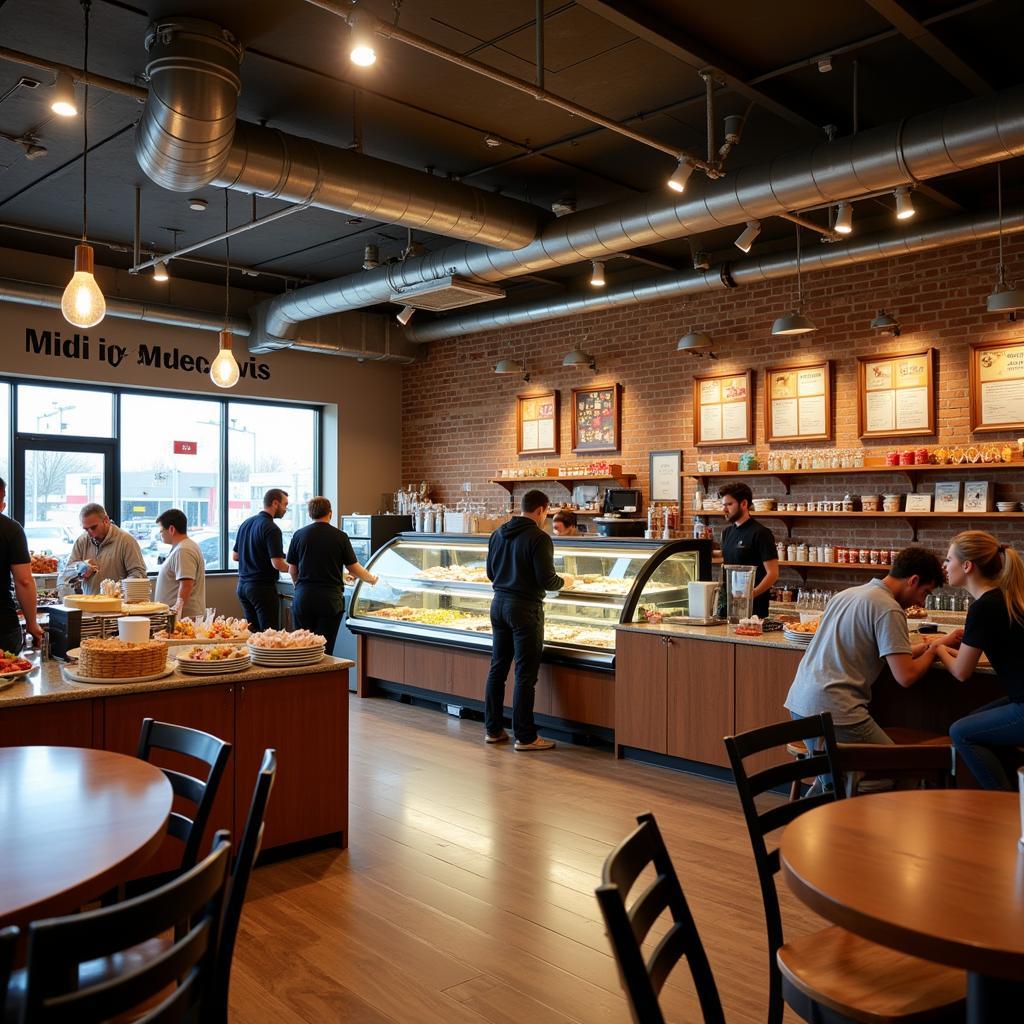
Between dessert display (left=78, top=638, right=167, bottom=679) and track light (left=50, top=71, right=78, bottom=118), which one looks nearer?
dessert display (left=78, top=638, right=167, bottom=679)

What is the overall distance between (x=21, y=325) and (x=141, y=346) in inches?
44.8

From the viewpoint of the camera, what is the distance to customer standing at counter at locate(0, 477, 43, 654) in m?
4.75

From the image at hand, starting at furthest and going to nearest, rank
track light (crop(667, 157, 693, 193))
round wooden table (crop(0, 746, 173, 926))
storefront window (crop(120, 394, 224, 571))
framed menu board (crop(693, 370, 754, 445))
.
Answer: storefront window (crop(120, 394, 224, 571))
framed menu board (crop(693, 370, 754, 445))
track light (crop(667, 157, 693, 193))
round wooden table (crop(0, 746, 173, 926))

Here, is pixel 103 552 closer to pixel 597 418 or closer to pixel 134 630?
pixel 134 630

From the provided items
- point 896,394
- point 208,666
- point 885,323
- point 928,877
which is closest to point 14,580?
point 208,666

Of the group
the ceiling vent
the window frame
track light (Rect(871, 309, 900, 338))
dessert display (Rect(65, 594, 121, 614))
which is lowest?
dessert display (Rect(65, 594, 121, 614))

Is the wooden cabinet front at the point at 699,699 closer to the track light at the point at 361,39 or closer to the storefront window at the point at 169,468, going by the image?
the track light at the point at 361,39

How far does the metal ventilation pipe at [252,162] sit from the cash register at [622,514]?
2904mm

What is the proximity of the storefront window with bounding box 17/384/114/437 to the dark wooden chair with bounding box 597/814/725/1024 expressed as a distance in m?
8.62

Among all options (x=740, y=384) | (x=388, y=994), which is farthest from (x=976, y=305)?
(x=388, y=994)

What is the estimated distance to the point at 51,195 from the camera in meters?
7.22

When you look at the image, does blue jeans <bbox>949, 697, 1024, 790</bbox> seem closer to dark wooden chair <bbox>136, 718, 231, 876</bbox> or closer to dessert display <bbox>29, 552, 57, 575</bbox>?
dark wooden chair <bbox>136, 718, 231, 876</bbox>

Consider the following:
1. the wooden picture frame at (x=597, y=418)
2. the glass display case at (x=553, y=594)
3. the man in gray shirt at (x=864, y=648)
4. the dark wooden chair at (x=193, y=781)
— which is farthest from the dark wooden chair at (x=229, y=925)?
the wooden picture frame at (x=597, y=418)

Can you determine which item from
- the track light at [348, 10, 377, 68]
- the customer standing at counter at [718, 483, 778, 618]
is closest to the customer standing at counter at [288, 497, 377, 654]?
the customer standing at counter at [718, 483, 778, 618]
